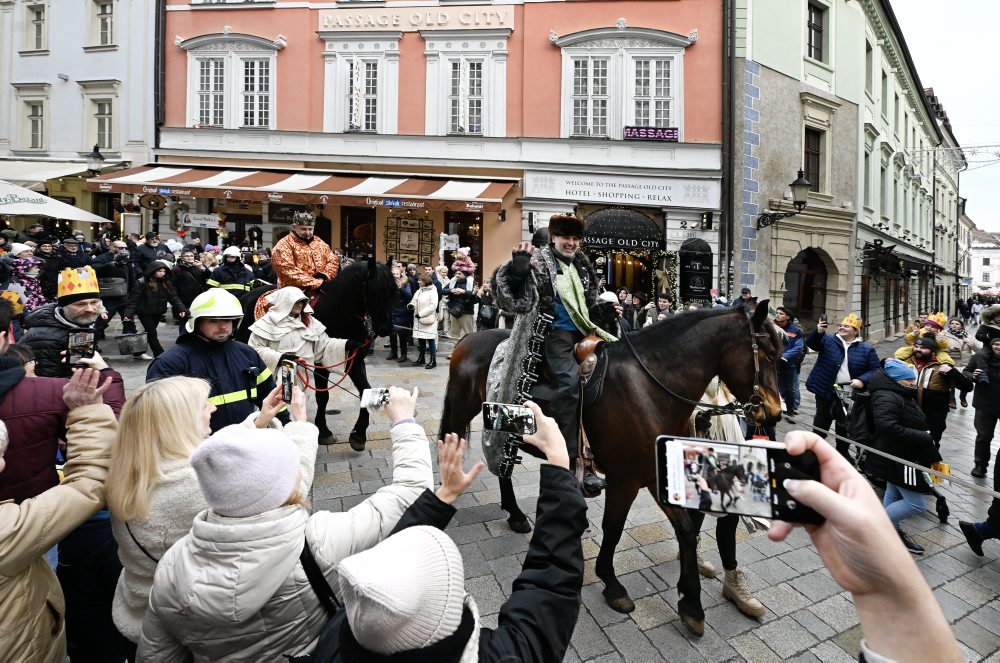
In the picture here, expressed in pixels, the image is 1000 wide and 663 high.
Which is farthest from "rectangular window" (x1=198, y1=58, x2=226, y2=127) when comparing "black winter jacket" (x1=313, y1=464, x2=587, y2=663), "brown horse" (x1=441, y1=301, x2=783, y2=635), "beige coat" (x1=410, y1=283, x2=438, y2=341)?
"black winter jacket" (x1=313, y1=464, x2=587, y2=663)

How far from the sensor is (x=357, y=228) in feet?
63.8

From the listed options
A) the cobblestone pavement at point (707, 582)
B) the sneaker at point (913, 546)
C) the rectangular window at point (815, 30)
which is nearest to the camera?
the cobblestone pavement at point (707, 582)

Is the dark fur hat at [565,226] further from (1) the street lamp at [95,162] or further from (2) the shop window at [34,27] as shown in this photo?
(2) the shop window at [34,27]

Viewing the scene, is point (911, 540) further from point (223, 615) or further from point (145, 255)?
point (145, 255)

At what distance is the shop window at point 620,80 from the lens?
17.2 metres

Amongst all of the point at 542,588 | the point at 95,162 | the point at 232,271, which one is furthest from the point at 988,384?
the point at 95,162

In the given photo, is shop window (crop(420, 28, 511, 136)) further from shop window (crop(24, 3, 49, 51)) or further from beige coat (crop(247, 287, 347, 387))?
shop window (crop(24, 3, 49, 51))

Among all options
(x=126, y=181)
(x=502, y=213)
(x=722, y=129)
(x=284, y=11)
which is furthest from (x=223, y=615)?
(x=284, y=11)

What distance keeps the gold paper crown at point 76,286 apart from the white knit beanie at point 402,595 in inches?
150

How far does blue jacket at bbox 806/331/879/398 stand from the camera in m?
6.71

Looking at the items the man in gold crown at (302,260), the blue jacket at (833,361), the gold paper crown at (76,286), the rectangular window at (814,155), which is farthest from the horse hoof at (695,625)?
the rectangular window at (814,155)

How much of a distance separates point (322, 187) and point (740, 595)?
16960 mm

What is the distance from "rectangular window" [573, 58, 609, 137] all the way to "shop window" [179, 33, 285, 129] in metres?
10.8

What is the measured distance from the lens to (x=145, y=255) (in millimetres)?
11602
